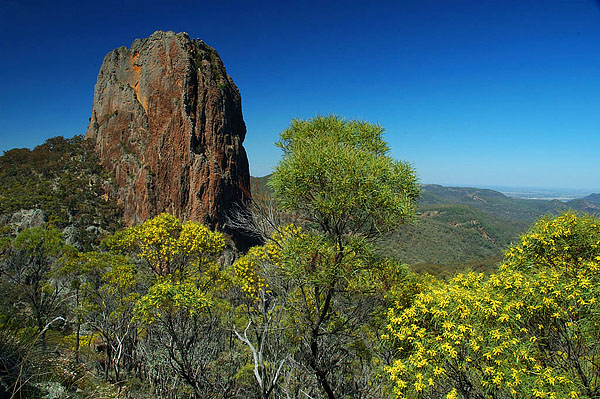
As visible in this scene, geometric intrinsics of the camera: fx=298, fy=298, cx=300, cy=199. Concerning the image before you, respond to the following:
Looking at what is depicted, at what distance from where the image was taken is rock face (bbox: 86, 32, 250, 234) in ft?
152

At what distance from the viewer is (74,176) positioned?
47.8m

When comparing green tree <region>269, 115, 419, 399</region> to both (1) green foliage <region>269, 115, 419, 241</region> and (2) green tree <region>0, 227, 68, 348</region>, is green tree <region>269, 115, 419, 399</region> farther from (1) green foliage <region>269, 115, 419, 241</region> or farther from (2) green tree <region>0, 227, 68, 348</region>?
(2) green tree <region>0, 227, 68, 348</region>

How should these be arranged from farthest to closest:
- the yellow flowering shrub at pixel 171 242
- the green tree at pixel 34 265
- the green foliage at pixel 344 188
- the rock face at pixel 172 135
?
the rock face at pixel 172 135 < the green tree at pixel 34 265 < the yellow flowering shrub at pixel 171 242 < the green foliage at pixel 344 188

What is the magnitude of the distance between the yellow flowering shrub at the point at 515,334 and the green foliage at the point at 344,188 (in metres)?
2.03

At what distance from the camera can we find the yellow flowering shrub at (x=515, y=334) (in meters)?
5.13

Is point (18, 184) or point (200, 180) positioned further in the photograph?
point (200, 180)

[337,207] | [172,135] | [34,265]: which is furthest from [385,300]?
[172,135]

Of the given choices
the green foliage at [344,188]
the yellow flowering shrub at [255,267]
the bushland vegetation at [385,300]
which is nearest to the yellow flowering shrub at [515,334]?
the bushland vegetation at [385,300]

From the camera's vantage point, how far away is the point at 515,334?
573 centimetres

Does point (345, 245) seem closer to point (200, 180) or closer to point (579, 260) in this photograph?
point (579, 260)

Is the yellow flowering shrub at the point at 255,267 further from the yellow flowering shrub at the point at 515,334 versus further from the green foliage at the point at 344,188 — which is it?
the yellow flowering shrub at the point at 515,334

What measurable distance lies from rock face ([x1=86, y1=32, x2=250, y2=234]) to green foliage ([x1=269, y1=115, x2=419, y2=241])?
1533 inches

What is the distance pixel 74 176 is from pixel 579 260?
195 ft

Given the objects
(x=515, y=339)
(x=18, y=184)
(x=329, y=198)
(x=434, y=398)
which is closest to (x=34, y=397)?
(x=329, y=198)
